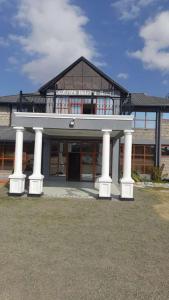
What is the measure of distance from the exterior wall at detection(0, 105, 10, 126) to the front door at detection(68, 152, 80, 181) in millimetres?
5963

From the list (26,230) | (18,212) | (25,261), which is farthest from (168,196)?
(25,261)

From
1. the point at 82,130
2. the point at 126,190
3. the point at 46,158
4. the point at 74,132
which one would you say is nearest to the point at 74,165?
the point at 46,158

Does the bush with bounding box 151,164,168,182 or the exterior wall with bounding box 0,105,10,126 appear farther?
the exterior wall with bounding box 0,105,10,126

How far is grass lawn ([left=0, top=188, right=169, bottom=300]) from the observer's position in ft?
16.6

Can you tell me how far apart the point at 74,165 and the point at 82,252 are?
14.4 metres

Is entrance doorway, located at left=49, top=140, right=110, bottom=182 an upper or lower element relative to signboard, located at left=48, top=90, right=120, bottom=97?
lower

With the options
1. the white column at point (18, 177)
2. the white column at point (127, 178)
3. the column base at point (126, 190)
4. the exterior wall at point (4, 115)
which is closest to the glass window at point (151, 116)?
the white column at point (127, 178)

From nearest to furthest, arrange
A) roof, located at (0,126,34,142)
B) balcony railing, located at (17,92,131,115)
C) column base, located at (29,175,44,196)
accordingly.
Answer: column base, located at (29,175,44,196) → balcony railing, located at (17,92,131,115) → roof, located at (0,126,34,142)

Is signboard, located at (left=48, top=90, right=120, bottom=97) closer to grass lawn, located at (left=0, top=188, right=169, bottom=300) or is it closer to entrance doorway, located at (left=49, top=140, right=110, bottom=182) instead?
entrance doorway, located at (left=49, top=140, right=110, bottom=182)

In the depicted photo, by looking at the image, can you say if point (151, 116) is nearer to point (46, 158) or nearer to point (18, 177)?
point (46, 158)

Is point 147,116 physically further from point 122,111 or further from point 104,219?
point 104,219

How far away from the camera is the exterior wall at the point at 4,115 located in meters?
23.3

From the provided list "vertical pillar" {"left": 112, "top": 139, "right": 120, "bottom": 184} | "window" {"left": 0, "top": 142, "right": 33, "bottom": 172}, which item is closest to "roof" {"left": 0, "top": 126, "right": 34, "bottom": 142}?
"window" {"left": 0, "top": 142, "right": 33, "bottom": 172}

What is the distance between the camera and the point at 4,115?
23.3 metres
